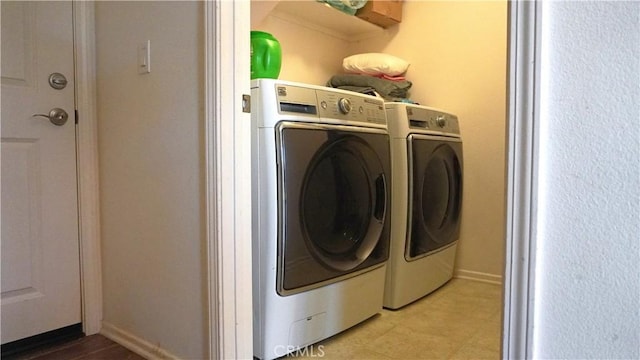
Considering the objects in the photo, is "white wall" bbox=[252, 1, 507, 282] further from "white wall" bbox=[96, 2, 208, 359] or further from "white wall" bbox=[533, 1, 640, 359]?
"white wall" bbox=[533, 1, 640, 359]

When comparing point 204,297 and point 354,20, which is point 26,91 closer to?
point 204,297

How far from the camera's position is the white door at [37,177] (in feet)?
4.63

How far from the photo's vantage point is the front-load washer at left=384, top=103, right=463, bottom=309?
1.87m

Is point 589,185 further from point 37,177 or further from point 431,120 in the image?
point 37,177

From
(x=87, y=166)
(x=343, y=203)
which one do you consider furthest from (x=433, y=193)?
(x=87, y=166)

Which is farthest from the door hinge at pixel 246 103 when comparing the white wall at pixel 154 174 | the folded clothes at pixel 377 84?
the folded clothes at pixel 377 84

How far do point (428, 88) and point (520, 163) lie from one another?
6.52 ft

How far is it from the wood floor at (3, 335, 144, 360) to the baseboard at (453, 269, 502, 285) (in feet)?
5.87

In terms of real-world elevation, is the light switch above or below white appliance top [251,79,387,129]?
above

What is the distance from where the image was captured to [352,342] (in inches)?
61.6

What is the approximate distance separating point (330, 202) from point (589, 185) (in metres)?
0.99

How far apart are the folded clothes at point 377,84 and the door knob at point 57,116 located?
4.69 feet

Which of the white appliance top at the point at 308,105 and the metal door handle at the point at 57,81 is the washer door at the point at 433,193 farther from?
the metal door handle at the point at 57,81

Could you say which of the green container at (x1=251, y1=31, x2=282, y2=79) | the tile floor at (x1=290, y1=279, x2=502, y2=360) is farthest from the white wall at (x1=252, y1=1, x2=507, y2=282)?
the green container at (x1=251, y1=31, x2=282, y2=79)
